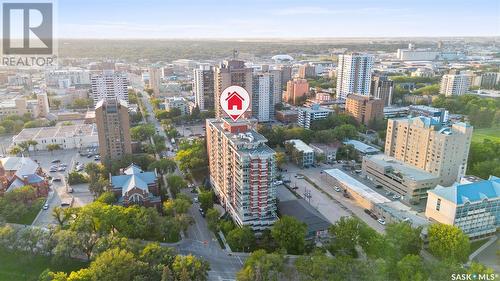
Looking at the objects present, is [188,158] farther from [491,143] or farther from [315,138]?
[491,143]

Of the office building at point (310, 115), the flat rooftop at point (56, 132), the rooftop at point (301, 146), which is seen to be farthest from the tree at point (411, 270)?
the flat rooftop at point (56, 132)

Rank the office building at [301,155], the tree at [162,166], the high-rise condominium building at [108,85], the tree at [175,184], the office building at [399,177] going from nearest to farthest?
the office building at [399,177] → the tree at [175,184] → the tree at [162,166] → the office building at [301,155] → the high-rise condominium building at [108,85]

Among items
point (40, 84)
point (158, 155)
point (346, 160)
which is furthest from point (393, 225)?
point (40, 84)

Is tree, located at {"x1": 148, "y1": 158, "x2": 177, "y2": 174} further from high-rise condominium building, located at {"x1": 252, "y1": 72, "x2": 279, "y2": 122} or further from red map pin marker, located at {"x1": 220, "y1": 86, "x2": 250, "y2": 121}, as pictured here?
high-rise condominium building, located at {"x1": 252, "y1": 72, "x2": 279, "y2": 122}

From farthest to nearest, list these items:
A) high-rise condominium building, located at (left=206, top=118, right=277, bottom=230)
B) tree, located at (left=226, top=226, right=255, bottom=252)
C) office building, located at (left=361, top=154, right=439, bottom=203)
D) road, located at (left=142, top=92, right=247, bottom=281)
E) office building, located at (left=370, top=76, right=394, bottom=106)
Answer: office building, located at (left=370, top=76, right=394, bottom=106) → office building, located at (left=361, top=154, right=439, bottom=203) → high-rise condominium building, located at (left=206, top=118, right=277, bottom=230) → tree, located at (left=226, top=226, right=255, bottom=252) → road, located at (left=142, top=92, right=247, bottom=281)

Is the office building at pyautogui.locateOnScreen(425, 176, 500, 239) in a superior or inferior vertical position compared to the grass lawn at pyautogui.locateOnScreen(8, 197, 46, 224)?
superior

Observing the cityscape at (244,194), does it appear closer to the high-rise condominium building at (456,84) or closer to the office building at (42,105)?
the office building at (42,105)

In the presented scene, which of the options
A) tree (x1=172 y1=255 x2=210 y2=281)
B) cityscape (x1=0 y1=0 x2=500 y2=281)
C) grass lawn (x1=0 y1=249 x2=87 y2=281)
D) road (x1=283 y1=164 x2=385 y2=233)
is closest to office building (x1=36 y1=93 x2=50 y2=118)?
cityscape (x1=0 y1=0 x2=500 y2=281)
